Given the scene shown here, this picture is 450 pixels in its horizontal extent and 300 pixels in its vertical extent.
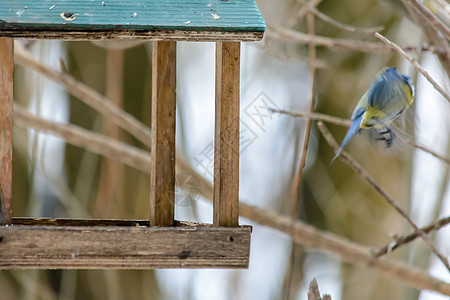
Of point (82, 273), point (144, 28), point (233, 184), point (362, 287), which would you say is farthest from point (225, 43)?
point (362, 287)

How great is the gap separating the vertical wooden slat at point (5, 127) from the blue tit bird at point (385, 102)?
0.98 m

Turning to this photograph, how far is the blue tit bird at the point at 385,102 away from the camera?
2.20 meters

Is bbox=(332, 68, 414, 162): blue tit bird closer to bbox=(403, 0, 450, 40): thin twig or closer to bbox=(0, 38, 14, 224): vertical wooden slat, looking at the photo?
bbox=(403, 0, 450, 40): thin twig

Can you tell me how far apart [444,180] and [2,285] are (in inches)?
123

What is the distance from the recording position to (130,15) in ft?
5.87

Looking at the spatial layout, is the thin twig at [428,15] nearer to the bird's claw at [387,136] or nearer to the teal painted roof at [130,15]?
the bird's claw at [387,136]

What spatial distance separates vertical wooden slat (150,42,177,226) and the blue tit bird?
22.0 inches

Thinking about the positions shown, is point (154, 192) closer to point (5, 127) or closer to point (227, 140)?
point (227, 140)

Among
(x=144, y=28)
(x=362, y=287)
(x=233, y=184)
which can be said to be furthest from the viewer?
(x=362, y=287)

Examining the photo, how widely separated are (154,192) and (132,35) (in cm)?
44

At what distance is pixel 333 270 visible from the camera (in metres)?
6.16

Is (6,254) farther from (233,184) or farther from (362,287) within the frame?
(362,287)

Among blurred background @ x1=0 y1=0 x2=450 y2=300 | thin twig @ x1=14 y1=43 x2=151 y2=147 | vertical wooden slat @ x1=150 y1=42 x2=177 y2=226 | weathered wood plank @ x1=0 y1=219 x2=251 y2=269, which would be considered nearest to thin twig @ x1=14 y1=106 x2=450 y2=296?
thin twig @ x1=14 y1=43 x2=151 y2=147

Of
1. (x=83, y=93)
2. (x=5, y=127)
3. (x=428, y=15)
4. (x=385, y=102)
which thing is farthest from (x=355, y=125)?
(x=83, y=93)
